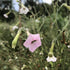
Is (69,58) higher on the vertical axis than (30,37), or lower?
lower

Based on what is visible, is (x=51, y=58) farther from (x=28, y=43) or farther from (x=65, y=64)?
(x=65, y=64)

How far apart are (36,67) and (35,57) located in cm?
12

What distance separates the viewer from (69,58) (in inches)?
75.3

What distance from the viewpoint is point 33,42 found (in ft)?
3.06

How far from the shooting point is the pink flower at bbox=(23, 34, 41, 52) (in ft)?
2.78

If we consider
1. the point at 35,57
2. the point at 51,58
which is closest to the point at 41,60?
the point at 35,57

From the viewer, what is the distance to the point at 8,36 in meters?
3.92

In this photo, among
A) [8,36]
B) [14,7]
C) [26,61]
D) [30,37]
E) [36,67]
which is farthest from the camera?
[8,36]

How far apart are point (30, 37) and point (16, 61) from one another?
100cm

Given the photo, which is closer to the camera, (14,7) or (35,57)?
(35,57)

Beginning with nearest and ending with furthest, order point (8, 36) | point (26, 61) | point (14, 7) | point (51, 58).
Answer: point (51, 58), point (26, 61), point (14, 7), point (8, 36)

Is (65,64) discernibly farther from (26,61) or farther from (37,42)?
(37,42)

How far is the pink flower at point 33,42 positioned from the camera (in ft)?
2.78

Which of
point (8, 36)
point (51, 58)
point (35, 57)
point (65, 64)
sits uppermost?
point (51, 58)
